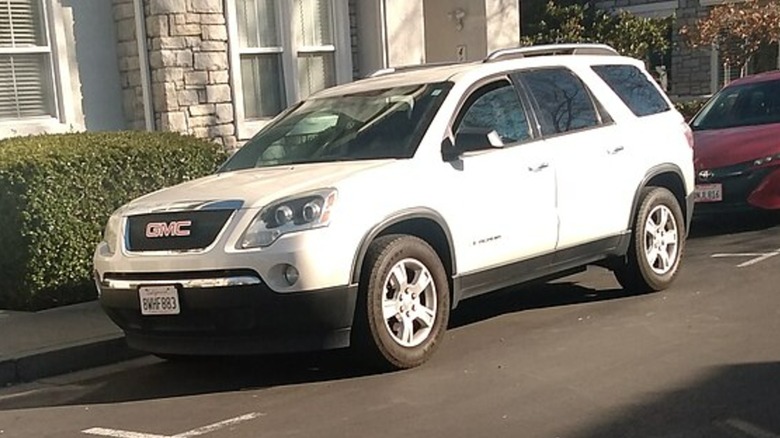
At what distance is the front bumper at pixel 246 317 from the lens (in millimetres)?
5684

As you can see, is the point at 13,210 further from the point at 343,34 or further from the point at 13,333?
the point at 343,34

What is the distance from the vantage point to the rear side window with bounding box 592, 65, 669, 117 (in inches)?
315

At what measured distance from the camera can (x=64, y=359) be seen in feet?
22.9

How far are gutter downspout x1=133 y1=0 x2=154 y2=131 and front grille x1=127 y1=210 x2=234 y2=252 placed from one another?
5.23m

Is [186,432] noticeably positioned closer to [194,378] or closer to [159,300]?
[159,300]

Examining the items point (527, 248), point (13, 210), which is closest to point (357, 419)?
point (527, 248)

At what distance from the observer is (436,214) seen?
6.29m

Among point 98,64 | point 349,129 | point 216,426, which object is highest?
point 98,64

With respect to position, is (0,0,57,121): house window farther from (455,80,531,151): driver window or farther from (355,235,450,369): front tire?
(355,235,450,369): front tire

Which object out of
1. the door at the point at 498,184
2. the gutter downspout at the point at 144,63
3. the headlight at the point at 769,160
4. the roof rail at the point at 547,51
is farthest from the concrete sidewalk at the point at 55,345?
the headlight at the point at 769,160

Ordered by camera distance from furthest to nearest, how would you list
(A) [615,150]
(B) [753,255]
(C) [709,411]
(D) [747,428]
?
(B) [753,255], (A) [615,150], (C) [709,411], (D) [747,428]

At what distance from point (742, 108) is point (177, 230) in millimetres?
8265

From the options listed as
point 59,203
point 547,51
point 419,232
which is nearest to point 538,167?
point 419,232

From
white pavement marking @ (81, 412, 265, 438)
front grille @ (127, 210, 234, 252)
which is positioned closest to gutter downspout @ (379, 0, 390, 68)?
front grille @ (127, 210, 234, 252)
